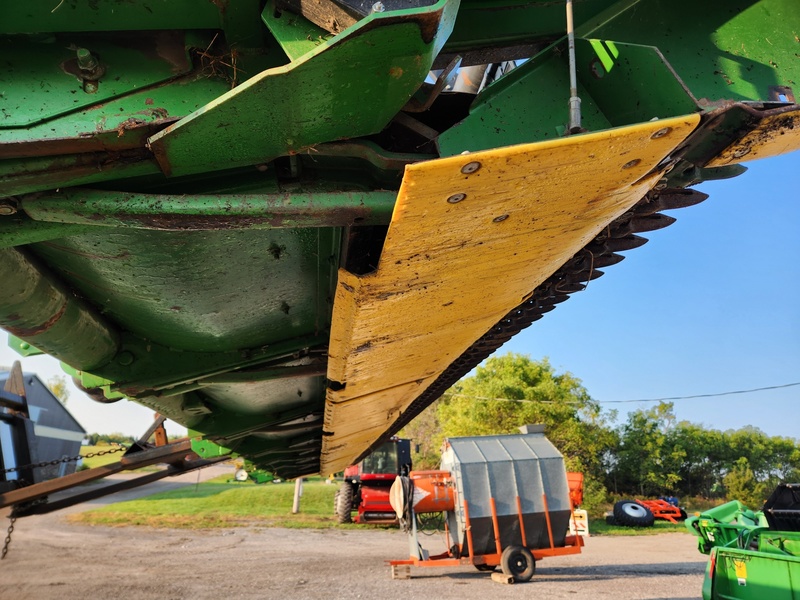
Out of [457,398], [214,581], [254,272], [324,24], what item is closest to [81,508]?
[457,398]

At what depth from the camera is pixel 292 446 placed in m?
8.05

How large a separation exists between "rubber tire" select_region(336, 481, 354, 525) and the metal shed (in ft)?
32.7

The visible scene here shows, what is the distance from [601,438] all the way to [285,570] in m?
18.7

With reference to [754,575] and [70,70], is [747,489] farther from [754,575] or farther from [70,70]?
[70,70]

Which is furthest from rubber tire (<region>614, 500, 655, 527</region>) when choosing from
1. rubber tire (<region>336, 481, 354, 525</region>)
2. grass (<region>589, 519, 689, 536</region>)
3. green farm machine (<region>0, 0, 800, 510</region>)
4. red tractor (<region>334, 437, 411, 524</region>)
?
green farm machine (<region>0, 0, 800, 510</region>)

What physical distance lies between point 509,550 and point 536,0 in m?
9.52

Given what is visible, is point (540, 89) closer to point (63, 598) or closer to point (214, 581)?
point (63, 598)

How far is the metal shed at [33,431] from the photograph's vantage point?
22.8ft

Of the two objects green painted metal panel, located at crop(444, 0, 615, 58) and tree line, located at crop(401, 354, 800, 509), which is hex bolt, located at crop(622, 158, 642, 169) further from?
tree line, located at crop(401, 354, 800, 509)

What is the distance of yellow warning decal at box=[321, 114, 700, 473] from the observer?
1413mm

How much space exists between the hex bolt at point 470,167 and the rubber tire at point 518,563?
9.65m

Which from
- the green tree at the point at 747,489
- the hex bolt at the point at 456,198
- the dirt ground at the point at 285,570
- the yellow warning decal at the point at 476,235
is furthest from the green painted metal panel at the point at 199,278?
the green tree at the point at 747,489

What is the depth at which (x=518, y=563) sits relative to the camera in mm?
10062

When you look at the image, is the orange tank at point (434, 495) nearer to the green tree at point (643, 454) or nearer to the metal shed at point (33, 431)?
the metal shed at point (33, 431)
